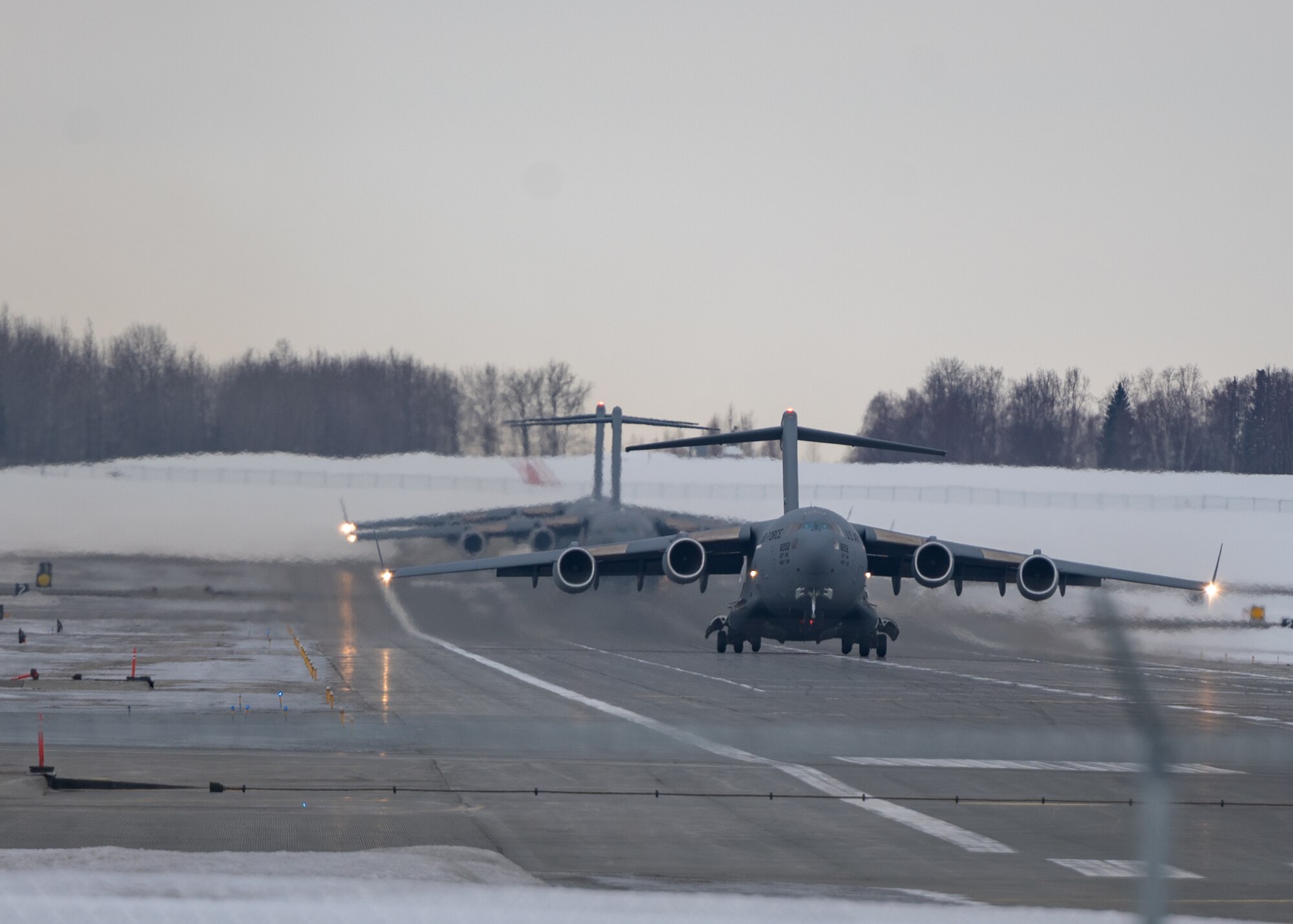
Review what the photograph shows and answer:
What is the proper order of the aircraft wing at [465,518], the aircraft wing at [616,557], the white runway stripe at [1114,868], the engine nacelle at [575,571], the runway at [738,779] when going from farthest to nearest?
1. the aircraft wing at [465,518]
2. the aircraft wing at [616,557]
3. the engine nacelle at [575,571]
4. the runway at [738,779]
5. the white runway stripe at [1114,868]

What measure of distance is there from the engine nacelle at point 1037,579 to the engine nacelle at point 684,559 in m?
8.32

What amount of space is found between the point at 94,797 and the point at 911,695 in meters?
17.9

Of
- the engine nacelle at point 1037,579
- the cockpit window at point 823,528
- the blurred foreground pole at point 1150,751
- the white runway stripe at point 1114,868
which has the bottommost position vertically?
the white runway stripe at point 1114,868

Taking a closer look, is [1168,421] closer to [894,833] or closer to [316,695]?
[316,695]

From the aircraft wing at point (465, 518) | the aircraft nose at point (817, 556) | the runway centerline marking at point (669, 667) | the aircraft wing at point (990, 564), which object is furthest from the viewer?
the aircraft wing at point (465, 518)

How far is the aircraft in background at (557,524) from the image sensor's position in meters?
46.6

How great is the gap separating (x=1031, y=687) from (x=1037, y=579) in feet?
19.6

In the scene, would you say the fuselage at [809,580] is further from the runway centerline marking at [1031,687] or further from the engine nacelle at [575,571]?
the engine nacelle at [575,571]

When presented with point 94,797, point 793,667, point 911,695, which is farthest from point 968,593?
point 94,797

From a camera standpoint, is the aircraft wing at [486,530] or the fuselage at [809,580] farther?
the aircraft wing at [486,530]

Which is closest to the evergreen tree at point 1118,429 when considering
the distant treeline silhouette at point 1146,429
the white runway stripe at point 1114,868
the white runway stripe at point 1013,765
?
the distant treeline silhouette at point 1146,429

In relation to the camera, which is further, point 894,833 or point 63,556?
point 63,556

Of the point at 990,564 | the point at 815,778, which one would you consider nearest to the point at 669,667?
the point at 990,564

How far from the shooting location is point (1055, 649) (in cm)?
4350
